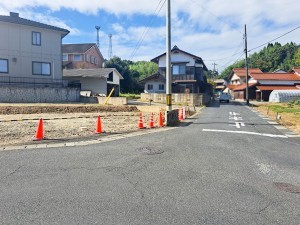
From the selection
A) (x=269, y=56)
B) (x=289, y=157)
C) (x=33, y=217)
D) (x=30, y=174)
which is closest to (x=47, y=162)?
(x=30, y=174)

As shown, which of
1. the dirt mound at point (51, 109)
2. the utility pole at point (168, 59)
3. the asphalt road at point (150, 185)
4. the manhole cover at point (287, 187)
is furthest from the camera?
the dirt mound at point (51, 109)

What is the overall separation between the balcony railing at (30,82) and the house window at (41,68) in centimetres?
66

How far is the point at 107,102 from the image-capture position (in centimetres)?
2798

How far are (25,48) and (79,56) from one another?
20.7 metres

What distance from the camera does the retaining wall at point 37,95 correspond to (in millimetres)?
23688

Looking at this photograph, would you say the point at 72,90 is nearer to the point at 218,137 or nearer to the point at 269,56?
the point at 218,137

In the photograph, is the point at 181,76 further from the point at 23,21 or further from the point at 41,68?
the point at 23,21

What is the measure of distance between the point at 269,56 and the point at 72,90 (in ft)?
281

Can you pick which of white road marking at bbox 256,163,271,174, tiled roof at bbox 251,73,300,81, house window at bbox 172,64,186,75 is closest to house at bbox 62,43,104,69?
house window at bbox 172,64,186,75

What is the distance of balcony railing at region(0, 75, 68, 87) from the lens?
1022 inches

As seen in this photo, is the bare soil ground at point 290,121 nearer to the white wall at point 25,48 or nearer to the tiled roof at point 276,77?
the white wall at point 25,48

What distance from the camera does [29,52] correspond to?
89.8ft

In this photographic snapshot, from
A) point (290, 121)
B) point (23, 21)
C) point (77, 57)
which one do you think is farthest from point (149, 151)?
point (77, 57)

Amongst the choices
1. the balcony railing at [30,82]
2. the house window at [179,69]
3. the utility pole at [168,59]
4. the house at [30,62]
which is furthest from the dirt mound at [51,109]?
the house window at [179,69]
